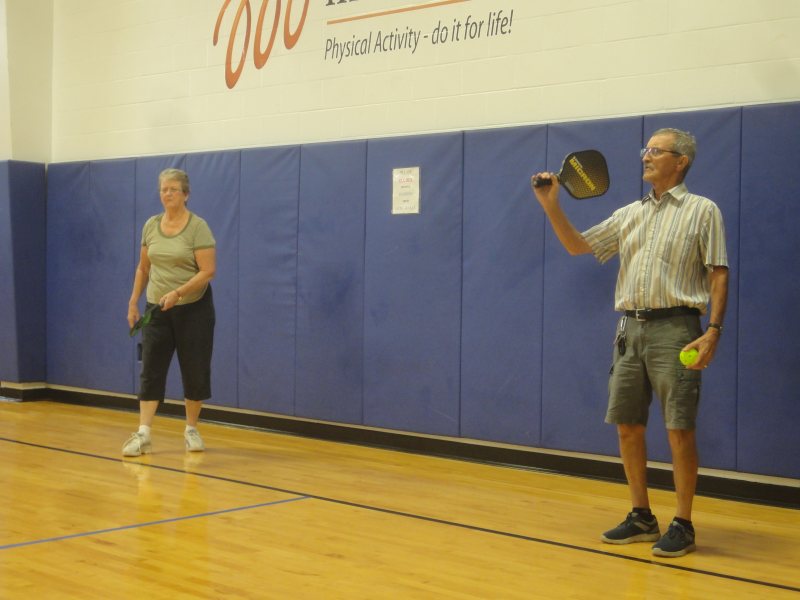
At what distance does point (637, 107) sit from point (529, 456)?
6.79 ft

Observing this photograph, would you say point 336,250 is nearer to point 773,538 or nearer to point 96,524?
point 96,524

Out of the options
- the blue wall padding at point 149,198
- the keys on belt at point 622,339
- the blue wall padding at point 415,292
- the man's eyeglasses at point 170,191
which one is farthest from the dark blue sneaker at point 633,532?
the blue wall padding at point 149,198

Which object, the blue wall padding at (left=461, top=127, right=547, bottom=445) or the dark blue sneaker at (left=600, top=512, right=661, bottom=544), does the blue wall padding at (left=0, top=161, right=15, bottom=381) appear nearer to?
the blue wall padding at (left=461, top=127, right=547, bottom=445)

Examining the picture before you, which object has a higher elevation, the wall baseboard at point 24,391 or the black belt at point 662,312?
the black belt at point 662,312

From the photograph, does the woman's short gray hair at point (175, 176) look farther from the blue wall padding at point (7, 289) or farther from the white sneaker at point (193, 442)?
the blue wall padding at point (7, 289)

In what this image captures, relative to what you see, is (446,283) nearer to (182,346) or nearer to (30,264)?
(182,346)

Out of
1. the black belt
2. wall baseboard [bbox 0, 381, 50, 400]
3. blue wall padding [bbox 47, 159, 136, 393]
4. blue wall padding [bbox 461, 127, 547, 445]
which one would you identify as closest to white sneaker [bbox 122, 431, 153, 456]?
blue wall padding [bbox 461, 127, 547, 445]

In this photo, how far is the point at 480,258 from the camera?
6148 mm

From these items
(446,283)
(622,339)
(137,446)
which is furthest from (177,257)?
(622,339)

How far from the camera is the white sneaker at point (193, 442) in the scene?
6273 mm

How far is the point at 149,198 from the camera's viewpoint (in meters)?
7.95

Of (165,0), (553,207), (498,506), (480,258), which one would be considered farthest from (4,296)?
(553,207)

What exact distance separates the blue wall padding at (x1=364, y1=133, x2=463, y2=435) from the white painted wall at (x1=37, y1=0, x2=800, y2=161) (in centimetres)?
29

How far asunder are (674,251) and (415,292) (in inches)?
101
